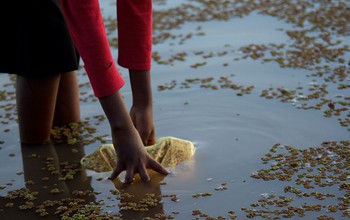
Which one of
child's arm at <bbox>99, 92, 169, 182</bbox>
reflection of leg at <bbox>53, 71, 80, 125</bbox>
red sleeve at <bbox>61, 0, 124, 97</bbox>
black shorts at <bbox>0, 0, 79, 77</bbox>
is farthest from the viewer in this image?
reflection of leg at <bbox>53, 71, 80, 125</bbox>

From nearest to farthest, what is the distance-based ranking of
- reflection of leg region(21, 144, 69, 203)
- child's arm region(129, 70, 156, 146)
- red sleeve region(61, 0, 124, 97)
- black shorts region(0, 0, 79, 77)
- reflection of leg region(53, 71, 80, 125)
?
red sleeve region(61, 0, 124, 97) < reflection of leg region(21, 144, 69, 203) < child's arm region(129, 70, 156, 146) < black shorts region(0, 0, 79, 77) < reflection of leg region(53, 71, 80, 125)

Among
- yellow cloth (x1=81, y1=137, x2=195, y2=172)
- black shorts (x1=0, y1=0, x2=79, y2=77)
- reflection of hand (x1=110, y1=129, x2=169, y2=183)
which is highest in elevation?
black shorts (x1=0, y1=0, x2=79, y2=77)

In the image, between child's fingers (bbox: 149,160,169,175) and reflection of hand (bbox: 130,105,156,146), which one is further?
reflection of hand (bbox: 130,105,156,146)

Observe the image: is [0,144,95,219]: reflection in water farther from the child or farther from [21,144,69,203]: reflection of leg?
the child

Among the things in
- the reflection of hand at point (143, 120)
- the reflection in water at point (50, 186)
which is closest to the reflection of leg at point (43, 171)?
the reflection in water at point (50, 186)

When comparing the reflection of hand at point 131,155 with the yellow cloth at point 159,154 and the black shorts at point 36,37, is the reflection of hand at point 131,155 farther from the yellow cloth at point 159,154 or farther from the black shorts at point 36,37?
the black shorts at point 36,37

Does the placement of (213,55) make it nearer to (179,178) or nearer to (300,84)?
(300,84)

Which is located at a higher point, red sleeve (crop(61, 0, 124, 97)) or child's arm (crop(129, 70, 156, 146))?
red sleeve (crop(61, 0, 124, 97))

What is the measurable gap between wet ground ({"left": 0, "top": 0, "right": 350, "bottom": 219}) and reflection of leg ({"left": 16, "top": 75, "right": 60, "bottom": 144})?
0.08 metres

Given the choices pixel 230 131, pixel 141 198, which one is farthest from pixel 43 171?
pixel 230 131

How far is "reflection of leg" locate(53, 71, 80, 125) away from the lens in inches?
136

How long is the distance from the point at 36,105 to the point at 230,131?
0.88 meters

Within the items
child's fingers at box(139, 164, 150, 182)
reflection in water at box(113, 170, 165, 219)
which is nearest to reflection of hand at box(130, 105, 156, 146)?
reflection in water at box(113, 170, 165, 219)

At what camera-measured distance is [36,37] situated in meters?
3.18
